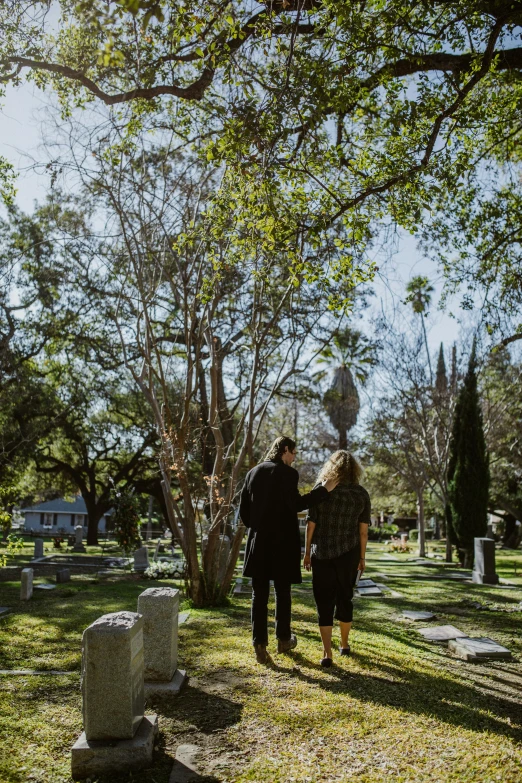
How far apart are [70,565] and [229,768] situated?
19.5 metres

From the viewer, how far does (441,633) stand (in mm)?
7973

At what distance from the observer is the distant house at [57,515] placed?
6512cm

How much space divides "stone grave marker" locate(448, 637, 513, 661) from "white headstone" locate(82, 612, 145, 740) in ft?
13.3

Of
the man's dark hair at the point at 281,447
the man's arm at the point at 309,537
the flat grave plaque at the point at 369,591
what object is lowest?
the flat grave plaque at the point at 369,591

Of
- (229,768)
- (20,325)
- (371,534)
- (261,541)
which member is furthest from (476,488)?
(371,534)

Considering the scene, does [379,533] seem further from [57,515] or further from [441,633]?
[441,633]

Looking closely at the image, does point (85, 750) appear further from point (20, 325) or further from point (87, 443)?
point (87, 443)

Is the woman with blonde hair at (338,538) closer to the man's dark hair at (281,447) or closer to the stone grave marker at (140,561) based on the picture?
the man's dark hair at (281,447)

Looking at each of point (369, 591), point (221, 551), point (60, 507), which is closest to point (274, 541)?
point (221, 551)

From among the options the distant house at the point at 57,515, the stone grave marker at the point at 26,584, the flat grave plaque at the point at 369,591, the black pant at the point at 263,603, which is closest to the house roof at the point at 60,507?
the distant house at the point at 57,515

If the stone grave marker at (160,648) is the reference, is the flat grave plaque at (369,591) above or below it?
below

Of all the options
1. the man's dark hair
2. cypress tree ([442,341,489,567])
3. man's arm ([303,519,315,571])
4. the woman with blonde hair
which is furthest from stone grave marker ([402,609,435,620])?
cypress tree ([442,341,489,567])

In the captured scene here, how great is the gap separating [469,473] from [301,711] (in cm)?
1811

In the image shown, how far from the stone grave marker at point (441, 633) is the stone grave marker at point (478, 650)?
466mm
